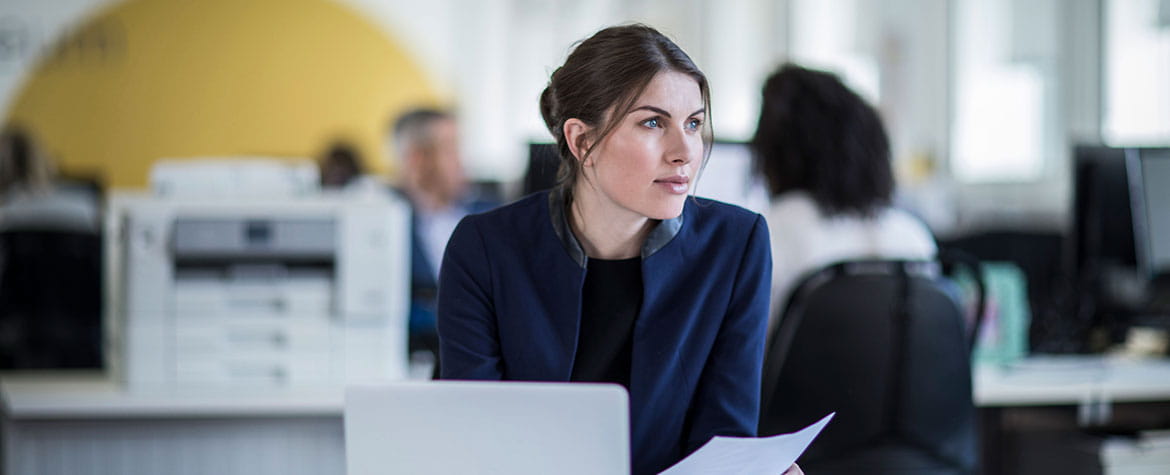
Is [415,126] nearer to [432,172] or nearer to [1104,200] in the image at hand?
[432,172]

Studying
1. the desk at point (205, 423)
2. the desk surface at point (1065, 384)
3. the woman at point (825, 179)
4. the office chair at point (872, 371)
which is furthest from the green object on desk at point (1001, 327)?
the office chair at point (872, 371)

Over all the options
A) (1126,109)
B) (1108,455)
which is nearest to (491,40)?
(1126,109)

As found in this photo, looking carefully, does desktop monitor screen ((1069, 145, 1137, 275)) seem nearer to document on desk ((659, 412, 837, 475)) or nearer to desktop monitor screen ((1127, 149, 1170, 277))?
desktop monitor screen ((1127, 149, 1170, 277))

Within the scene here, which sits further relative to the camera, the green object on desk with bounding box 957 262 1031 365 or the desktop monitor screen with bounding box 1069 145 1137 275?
the desktop monitor screen with bounding box 1069 145 1137 275

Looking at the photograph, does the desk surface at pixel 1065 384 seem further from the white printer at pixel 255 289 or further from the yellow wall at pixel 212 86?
the yellow wall at pixel 212 86

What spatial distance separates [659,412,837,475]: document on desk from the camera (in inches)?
45.0

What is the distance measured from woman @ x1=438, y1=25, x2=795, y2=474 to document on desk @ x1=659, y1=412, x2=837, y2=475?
0.53 ft

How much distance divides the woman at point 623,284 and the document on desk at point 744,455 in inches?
6.3

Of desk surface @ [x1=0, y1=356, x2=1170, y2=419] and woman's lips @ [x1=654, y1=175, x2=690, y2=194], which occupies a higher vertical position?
woman's lips @ [x1=654, y1=175, x2=690, y2=194]

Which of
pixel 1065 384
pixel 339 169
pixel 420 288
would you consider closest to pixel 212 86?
pixel 339 169

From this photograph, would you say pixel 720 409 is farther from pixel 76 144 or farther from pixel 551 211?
pixel 76 144

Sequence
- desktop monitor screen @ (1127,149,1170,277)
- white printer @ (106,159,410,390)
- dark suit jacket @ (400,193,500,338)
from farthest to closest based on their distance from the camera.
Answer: dark suit jacket @ (400,193,500,338) → desktop monitor screen @ (1127,149,1170,277) → white printer @ (106,159,410,390)

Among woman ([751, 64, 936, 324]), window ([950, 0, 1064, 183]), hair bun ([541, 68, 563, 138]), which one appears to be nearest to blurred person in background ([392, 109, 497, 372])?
woman ([751, 64, 936, 324])

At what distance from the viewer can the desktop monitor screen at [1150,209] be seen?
295 centimetres
